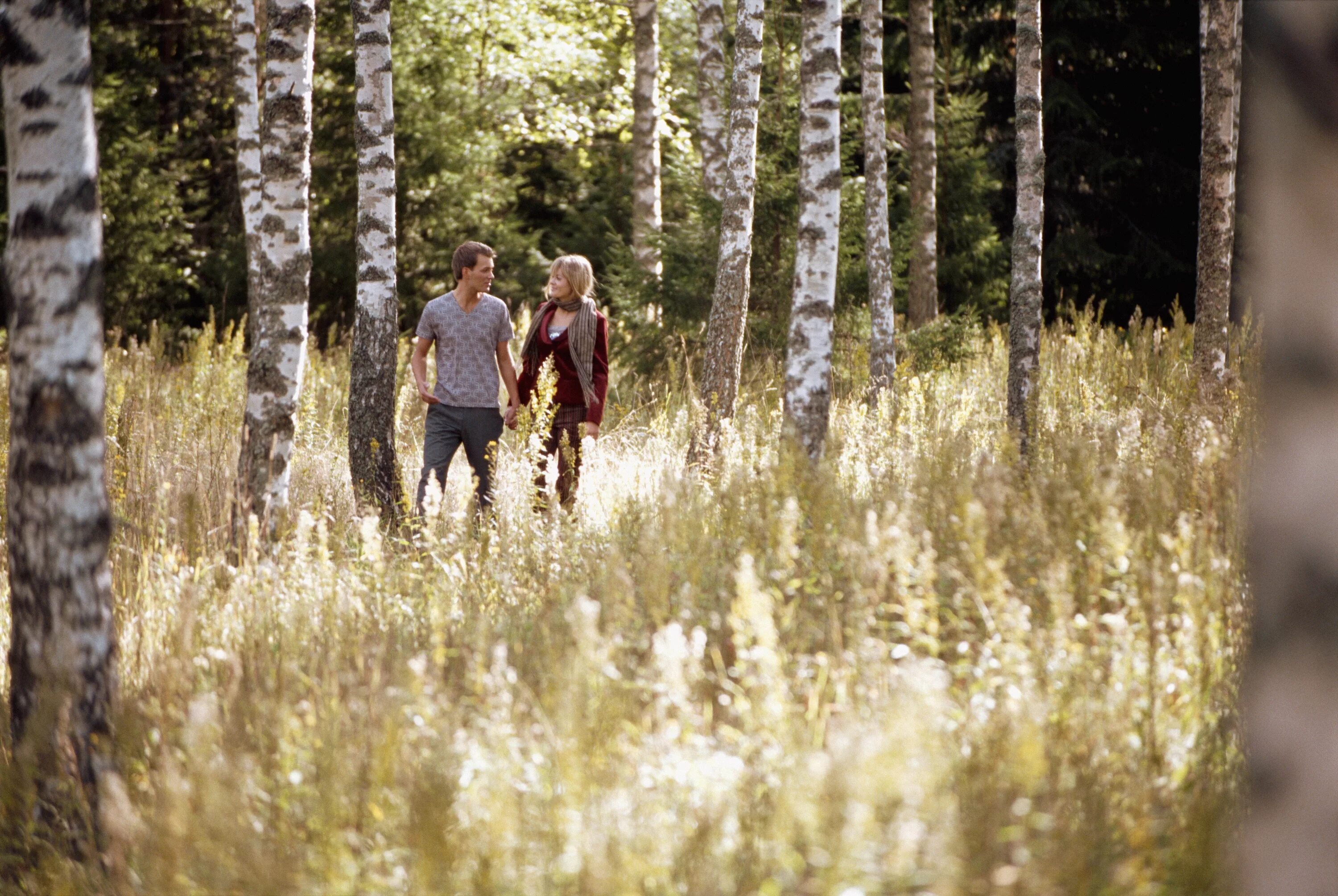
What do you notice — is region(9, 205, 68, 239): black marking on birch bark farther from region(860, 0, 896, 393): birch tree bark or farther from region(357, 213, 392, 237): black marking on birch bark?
region(860, 0, 896, 393): birch tree bark

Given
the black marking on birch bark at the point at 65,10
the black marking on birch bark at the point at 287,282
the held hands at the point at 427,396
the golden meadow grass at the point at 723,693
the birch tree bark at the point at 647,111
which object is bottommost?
the golden meadow grass at the point at 723,693

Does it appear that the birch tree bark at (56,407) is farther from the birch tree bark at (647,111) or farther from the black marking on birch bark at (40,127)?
the birch tree bark at (647,111)

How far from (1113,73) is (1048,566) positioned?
64.2 ft

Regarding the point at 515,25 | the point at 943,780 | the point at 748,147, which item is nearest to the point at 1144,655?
the point at 943,780

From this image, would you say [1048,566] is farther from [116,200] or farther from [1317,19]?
[116,200]

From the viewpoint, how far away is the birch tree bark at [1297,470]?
128cm

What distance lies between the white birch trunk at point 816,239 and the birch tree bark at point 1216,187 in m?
3.32

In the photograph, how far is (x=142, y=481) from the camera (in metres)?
6.91

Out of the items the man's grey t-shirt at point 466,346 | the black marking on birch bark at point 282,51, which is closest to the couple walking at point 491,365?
the man's grey t-shirt at point 466,346

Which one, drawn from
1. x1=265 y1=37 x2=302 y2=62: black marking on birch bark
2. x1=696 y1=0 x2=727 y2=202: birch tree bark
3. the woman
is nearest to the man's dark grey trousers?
the woman

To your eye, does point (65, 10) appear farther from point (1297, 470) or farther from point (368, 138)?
point (368, 138)

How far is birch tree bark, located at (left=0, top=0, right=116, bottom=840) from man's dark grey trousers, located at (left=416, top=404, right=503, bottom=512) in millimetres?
3552

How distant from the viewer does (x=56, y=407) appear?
10.9 feet

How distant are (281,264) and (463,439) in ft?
4.97
